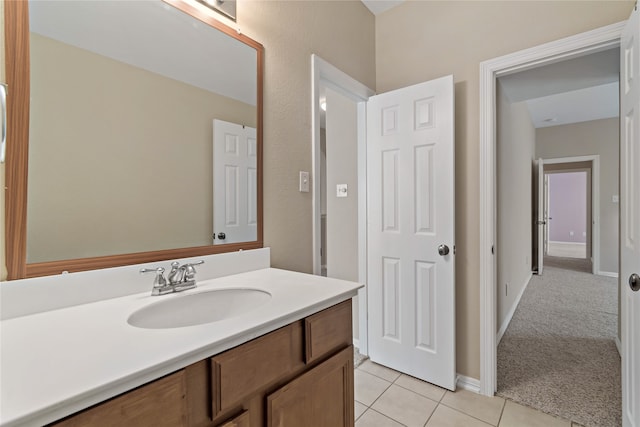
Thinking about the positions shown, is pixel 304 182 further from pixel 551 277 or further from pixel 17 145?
pixel 551 277

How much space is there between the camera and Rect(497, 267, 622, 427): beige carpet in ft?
5.61

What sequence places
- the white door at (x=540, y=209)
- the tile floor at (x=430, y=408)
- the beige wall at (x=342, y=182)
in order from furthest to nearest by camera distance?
the white door at (x=540, y=209) → the beige wall at (x=342, y=182) → the tile floor at (x=430, y=408)

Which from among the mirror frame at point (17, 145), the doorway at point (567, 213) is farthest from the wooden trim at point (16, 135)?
the doorway at point (567, 213)

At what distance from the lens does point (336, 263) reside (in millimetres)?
2518

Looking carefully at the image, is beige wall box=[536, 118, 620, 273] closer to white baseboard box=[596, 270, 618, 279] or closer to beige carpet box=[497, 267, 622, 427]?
white baseboard box=[596, 270, 618, 279]

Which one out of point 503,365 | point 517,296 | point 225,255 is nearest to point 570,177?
point 517,296

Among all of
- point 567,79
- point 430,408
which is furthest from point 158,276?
point 567,79

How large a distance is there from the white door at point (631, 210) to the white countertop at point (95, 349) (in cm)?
128

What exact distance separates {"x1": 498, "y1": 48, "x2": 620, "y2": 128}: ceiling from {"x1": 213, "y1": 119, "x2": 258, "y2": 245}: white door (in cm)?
190

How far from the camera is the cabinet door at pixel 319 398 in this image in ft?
2.61

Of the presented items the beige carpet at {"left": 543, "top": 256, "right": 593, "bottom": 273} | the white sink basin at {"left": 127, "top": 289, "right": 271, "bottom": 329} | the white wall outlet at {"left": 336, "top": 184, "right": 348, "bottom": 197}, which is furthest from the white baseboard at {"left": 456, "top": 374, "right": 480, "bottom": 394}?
the beige carpet at {"left": 543, "top": 256, "right": 593, "bottom": 273}

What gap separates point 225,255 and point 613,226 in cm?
600

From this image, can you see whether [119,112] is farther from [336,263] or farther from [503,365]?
[503,365]

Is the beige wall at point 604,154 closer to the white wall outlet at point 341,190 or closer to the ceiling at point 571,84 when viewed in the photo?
the ceiling at point 571,84
